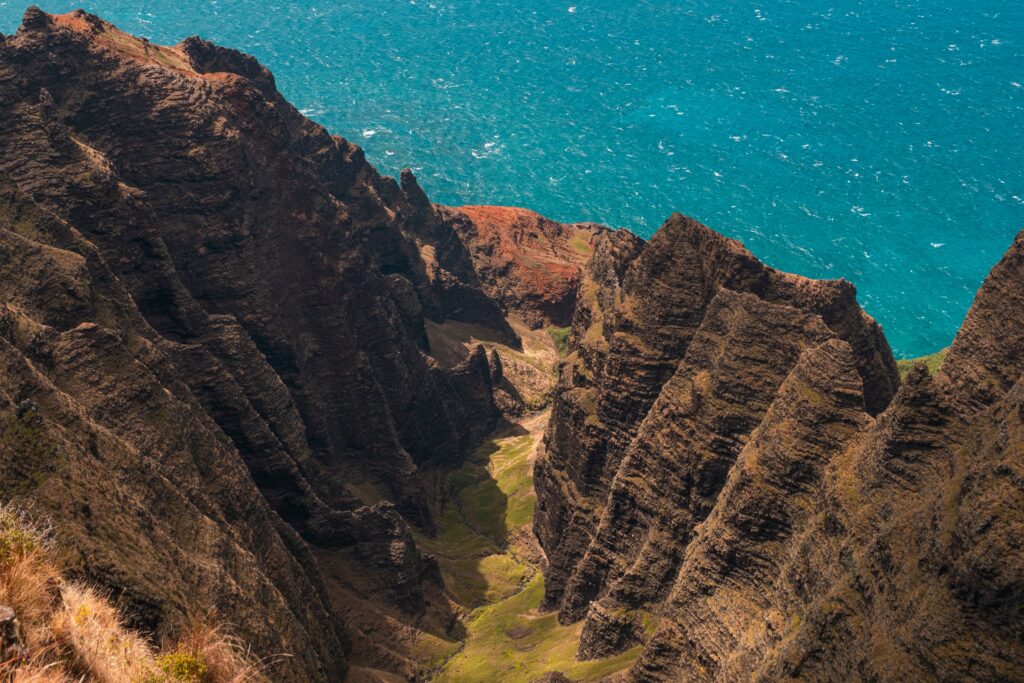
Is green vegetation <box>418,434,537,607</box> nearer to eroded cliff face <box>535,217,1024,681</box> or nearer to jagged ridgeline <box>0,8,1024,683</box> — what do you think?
jagged ridgeline <box>0,8,1024,683</box>

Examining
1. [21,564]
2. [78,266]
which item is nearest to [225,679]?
[21,564]

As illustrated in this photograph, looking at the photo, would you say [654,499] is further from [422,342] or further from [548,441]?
[422,342]

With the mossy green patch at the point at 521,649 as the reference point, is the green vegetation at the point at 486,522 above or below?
above

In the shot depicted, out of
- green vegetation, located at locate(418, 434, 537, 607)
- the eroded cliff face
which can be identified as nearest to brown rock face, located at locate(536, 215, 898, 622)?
the eroded cliff face

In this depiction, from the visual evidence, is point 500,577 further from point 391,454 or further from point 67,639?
point 67,639

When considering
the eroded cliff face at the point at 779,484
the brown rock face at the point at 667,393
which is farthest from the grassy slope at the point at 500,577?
the brown rock face at the point at 667,393

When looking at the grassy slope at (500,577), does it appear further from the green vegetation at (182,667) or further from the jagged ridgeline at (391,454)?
the green vegetation at (182,667)
